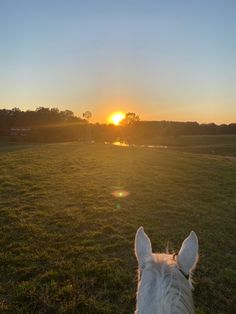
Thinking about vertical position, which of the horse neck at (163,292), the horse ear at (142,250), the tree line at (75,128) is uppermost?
the horse ear at (142,250)

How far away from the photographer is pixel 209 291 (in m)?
5.98

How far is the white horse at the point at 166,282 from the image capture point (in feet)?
6.67

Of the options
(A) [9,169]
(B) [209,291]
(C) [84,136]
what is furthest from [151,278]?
(C) [84,136]

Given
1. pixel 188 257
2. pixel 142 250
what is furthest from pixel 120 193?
pixel 188 257

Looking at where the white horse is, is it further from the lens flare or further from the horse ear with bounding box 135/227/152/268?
the lens flare

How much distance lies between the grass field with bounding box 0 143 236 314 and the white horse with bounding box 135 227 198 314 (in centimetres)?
328

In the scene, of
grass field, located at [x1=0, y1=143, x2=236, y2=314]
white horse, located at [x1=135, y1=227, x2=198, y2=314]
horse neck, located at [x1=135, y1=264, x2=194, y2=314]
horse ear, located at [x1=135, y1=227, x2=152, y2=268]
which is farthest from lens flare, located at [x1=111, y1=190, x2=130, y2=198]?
horse neck, located at [x1=135, y1=264, x2=194, y2=314]

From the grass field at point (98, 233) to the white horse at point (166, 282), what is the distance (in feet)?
10.8

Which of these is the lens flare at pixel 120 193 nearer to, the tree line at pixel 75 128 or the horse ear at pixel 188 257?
the horse ear at pixel 188 257

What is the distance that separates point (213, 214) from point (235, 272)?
3920 mm

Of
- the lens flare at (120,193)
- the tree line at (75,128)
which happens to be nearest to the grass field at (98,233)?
the lens flare at (120,193)

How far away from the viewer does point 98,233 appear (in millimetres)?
8422

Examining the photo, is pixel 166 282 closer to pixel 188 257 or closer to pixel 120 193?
pixel 188 257

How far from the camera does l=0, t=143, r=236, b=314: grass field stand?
18.6ft
